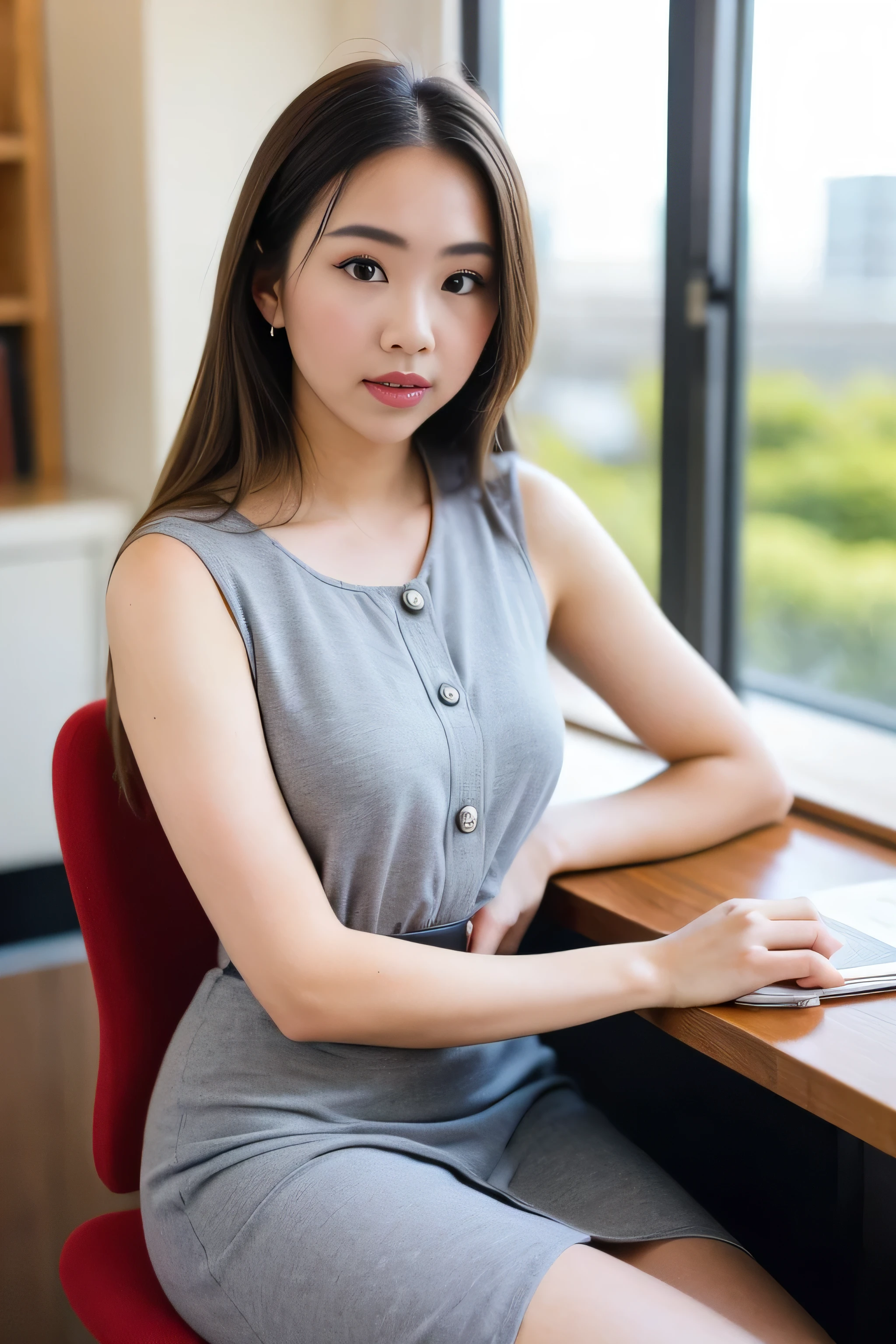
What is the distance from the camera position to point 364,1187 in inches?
40.5

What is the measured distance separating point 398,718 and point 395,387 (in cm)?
31

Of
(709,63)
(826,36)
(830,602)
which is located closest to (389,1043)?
(709,63)

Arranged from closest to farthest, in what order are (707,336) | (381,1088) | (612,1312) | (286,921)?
(612,1312) → (286,921) → (381,1088) → (707,336)

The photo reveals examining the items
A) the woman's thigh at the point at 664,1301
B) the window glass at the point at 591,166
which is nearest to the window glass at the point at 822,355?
the window glass at the point at 591,166

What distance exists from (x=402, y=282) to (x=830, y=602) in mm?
1974

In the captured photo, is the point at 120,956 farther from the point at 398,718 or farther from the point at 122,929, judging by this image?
the point at 398,718

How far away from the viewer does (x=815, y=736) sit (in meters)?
2.03

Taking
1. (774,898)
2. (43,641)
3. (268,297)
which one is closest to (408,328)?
(268,297)

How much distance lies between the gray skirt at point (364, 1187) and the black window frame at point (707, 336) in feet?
3.08

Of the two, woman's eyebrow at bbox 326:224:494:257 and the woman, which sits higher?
woman's eyebrow at bbox 326:224:494:257

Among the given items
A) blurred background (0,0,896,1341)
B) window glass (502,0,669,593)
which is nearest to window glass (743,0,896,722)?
blurred background (0,0,896,1341)

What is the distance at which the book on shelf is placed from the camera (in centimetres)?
294

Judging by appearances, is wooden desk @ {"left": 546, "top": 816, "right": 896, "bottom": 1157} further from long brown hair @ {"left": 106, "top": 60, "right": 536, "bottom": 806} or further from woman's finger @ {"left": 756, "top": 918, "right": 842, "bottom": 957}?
long brown hair @ {"left": 106, "top": 60, "right": 536, "bottom": 806}

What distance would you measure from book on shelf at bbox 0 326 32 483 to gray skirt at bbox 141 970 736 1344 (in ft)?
6.80
